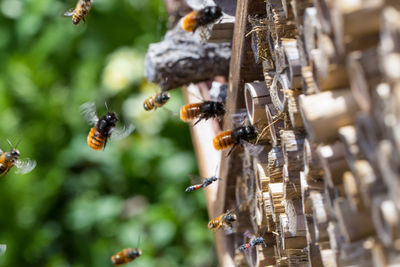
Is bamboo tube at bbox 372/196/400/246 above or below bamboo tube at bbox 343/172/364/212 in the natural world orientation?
below

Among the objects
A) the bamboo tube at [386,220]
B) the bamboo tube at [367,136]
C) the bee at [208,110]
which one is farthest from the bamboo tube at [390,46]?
the bee at [208,110]

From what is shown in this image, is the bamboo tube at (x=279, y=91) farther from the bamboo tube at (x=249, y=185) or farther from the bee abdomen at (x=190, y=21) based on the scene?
the bee abdomen at (x=190, y=21)

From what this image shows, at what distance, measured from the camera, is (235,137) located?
1.63m

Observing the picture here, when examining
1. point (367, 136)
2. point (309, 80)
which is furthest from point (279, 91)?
point (367, 136)

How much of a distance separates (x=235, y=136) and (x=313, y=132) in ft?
1.90

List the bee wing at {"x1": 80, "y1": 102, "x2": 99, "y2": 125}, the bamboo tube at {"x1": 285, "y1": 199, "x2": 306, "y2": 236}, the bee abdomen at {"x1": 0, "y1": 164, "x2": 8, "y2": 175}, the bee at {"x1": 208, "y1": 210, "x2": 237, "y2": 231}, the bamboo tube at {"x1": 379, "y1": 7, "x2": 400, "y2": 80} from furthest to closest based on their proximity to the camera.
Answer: the bee wing at {"x1": 80, "y1": 102, "x2": 99, "y2": 125}
the bee abdomen at {"x1": 0, "y1": 164, "x2": 8, "y2": 175}
the bee at {"x1": 208, "y1": 210, "x2": 237, "y2": 231}
the bamboo tube at {"x1": 285, "y1": 199, "x2": 306, "y2": 236}
the bamboo tube at {"x1": 379, "y1": 7, "x2": 400, "y2": 80}

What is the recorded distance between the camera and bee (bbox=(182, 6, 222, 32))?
1788 mm

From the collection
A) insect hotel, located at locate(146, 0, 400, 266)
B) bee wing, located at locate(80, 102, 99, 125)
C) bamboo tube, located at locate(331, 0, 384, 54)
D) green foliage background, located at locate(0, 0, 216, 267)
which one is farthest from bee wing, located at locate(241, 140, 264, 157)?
green foliage background, located at locate(0, 0, 216, 267)

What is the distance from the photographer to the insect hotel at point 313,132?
0.89 metres

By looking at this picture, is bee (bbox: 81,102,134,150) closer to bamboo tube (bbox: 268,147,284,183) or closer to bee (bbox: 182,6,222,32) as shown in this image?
bee (bbox: 182,6,222,32)

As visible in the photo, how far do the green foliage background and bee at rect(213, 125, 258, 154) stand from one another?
2.08m

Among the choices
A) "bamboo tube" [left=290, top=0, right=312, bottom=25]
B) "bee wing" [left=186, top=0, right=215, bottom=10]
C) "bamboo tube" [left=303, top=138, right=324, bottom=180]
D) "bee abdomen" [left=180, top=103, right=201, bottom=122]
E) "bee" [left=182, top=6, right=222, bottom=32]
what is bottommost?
"bamboo tube" [left=303, top=138, right=324, bottom=180]

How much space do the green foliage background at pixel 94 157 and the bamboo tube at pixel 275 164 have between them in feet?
7.58

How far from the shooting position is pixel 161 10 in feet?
12.7
